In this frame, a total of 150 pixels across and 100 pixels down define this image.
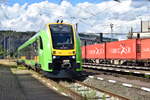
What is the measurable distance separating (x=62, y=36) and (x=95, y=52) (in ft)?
80.8

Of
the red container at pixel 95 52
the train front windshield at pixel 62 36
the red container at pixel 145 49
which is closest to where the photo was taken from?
A: the train front windshield at pixel 62 36

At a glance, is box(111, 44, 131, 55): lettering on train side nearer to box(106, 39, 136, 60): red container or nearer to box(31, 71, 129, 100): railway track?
box(106, 39, 136, 60): red container

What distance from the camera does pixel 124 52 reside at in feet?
97.8

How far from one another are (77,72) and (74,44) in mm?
1565

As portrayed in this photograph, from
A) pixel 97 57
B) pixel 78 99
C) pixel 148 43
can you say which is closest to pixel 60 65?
pixel 78 99

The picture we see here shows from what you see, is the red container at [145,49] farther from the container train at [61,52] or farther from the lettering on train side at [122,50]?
the container train at [61,52]

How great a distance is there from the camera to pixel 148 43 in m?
25.1

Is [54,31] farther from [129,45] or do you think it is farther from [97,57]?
[97,57]

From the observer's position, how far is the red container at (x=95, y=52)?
121 feet

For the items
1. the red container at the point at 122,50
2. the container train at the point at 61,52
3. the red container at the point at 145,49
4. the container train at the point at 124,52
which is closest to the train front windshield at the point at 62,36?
the container train at the point at 61,52

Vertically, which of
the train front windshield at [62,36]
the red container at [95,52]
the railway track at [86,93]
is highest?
the train front windshield at [62,36]

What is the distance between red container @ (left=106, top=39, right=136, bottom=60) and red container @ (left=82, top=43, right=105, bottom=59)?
70.6 inches

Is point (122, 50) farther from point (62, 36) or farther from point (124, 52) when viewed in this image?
point (62, 36)

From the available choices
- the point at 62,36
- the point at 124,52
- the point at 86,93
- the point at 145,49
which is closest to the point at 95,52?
the point at 124,52
